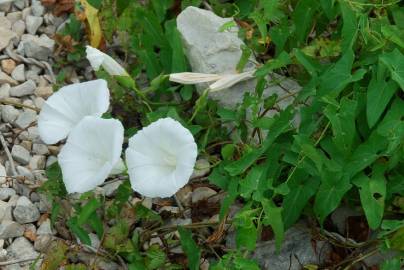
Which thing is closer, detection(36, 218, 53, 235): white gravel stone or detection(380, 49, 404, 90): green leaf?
detection(380, 49, 404, 90): green leaf

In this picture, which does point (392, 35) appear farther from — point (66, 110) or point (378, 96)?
point (66, 110)

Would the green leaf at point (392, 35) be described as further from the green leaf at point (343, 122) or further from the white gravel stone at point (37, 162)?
the white gravel stone at point (37, 162)

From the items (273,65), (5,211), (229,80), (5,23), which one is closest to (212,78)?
(229,80)

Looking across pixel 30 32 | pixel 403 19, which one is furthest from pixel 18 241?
pixel 403 19

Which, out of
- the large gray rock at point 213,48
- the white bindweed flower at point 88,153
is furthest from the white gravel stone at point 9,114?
the large gray rock at point 213,48

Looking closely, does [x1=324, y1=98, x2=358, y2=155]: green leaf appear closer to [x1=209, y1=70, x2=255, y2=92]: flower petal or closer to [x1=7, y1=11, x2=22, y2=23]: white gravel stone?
[x1=209, y1=70, x2=255, y2=92]: flower petal

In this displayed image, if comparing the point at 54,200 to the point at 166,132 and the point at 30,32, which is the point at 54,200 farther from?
the point at 30,32

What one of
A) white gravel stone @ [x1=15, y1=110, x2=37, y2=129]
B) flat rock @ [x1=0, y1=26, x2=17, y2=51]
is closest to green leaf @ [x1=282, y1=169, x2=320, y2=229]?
white gravel stone @ [x1=15, y1=110, x2=37, y2=129]
